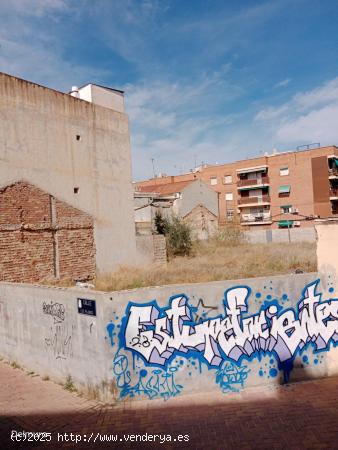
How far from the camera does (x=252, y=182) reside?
4600cm

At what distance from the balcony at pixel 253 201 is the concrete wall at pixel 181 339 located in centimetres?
3842

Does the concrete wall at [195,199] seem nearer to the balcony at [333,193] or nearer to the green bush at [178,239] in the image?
the green bush at [178,239]

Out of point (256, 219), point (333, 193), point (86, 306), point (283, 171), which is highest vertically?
point (283, 171)

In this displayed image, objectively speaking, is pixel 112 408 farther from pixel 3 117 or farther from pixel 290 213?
pixel 290 213

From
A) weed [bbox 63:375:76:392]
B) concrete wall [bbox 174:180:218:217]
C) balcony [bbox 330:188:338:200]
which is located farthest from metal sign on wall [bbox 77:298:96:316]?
balcony [bbox 330:188:338:200]

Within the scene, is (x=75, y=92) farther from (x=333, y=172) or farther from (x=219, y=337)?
(x=333, y=172)

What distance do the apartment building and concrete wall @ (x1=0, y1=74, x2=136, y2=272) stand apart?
2485 cm

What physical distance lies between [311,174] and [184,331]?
3845 centimetres

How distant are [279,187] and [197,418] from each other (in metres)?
40.5

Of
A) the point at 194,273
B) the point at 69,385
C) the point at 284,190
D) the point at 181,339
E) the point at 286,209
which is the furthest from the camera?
the point at 286,209

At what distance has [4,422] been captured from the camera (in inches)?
249

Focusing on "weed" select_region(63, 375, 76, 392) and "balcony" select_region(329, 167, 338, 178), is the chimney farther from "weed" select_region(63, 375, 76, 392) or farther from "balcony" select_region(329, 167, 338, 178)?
"balcony" select_region(329, 167, 338, 178)

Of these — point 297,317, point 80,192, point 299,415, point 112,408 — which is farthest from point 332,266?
point 80,192

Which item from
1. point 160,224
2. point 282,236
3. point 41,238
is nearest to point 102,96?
point 41,238
